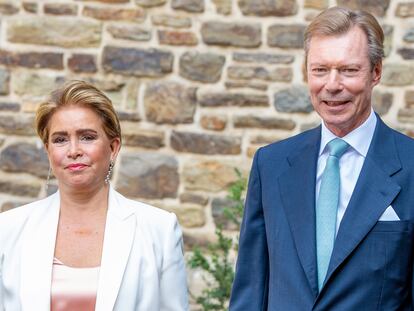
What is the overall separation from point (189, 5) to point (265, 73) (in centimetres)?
67

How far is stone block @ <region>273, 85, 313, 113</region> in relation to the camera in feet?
22.9

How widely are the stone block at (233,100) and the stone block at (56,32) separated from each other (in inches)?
32.2

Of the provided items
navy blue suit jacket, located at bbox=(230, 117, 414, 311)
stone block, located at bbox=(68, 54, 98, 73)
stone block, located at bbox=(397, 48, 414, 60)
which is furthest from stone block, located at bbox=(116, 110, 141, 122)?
navy blue suit jacket, located at bbox=(230, 117, 414, 311)

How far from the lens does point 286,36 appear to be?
276 inches

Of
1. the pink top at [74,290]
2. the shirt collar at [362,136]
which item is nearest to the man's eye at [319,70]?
the shirt collar at [362,136]

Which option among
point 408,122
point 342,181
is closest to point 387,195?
point 342,181

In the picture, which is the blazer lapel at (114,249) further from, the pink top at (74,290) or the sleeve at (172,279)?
the sleeve at (172,279)

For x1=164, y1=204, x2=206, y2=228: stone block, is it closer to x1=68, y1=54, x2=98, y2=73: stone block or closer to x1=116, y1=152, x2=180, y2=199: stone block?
x1=116, y1=152, x2=180, y2=199: stone block

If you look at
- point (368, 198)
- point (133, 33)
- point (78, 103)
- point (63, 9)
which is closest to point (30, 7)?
point (63, 9)

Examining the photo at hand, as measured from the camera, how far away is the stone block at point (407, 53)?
22.6 ft

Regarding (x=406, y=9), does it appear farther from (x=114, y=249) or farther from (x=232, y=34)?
(x=114, y=249)

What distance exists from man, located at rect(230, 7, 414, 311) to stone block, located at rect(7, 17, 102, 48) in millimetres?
3548

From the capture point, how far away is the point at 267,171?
387cm

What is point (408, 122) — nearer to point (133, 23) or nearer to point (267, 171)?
point (133, 23)
